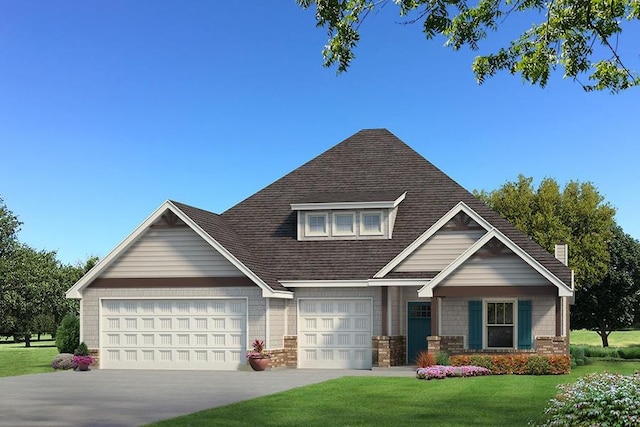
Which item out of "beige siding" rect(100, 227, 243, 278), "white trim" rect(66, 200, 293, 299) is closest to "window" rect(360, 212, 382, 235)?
"white trim" rect(66, 200, 293, 299)

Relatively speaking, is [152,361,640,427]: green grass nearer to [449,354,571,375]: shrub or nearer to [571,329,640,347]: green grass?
[449,354,571,375]: shrub

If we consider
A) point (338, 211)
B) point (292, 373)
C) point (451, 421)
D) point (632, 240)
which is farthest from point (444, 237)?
point (632, 240)

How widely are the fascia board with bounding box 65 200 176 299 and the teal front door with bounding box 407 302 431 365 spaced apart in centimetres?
966

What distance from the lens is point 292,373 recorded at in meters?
29.9

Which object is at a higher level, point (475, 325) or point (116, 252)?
point (116, 252)

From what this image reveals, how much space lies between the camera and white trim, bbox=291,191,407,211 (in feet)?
110

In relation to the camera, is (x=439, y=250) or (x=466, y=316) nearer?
(x=466, y=316)

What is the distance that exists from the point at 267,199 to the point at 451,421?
21954mm

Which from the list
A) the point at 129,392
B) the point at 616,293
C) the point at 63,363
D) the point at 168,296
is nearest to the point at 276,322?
the point at 168,296

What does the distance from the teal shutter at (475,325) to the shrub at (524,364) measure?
2.14m

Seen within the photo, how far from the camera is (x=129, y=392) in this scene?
886 inches

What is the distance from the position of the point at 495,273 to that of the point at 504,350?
278 cm

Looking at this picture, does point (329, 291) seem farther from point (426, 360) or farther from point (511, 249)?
point (511, 249)

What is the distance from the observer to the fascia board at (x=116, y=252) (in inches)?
1264
